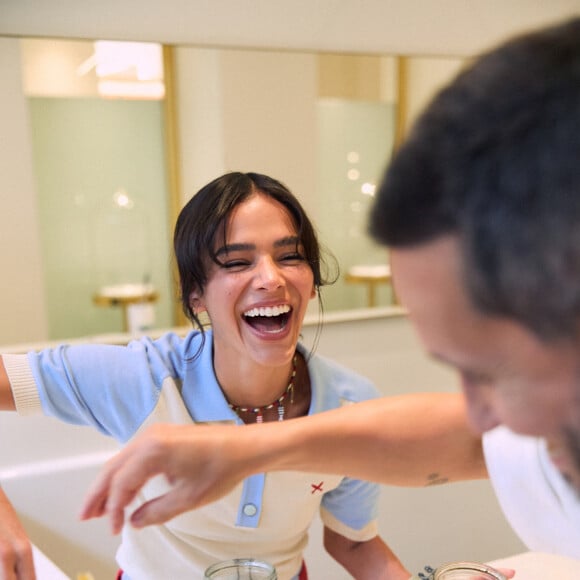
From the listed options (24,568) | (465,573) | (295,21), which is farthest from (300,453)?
(295,21)

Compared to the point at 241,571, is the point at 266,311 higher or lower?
higher

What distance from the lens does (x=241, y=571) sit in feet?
2.40

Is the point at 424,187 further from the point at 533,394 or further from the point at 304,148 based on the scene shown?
the point at 304,148

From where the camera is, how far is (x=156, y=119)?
225 centimetres

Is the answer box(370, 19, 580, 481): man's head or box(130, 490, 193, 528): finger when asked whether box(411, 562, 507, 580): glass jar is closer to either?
box(130, 490, 193, 528): finger

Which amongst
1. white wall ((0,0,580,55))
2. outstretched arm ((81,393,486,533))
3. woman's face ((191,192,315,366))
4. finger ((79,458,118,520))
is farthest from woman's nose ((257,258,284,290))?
white wall ((0,0,580,55))

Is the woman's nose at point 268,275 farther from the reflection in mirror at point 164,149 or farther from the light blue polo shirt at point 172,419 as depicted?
the reflection in mirror at point 164,149

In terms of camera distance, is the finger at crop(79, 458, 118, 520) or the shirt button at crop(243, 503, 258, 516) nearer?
the finger at crop(79, 458, 118, 520)

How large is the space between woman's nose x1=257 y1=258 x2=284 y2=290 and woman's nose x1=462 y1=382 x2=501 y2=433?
0.56 metres

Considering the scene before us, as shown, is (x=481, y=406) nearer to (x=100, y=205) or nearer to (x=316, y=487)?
(x=316, y=487)

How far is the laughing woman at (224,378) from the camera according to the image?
37.9 inches

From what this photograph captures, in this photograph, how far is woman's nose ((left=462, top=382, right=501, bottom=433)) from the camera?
1.34 ft

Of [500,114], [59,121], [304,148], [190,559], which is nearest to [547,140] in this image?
[500,114]

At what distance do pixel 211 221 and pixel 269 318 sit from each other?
0.17 m
